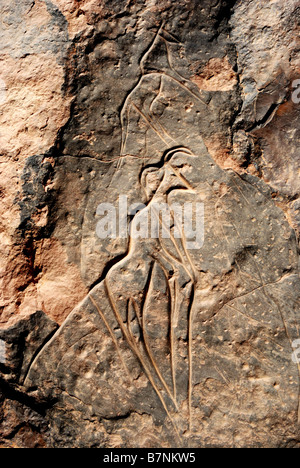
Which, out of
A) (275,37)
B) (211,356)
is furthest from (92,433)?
(275,37)

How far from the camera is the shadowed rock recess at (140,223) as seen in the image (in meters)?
1.74

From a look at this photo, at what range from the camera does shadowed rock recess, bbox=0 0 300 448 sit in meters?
1.74

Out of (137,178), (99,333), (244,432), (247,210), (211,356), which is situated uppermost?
(137,178)

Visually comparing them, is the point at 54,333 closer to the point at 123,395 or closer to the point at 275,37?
the point at 123,395

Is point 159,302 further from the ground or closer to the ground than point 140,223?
closer to the ground

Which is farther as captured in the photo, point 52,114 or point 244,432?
point 52,114

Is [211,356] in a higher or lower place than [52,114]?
lower

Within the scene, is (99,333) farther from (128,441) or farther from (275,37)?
(275,37)

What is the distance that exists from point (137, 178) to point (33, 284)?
69cm

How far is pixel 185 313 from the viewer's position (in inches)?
69.5

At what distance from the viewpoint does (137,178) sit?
183 cm

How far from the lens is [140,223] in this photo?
→ 1806 millimetres

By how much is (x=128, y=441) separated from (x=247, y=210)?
1168 mm

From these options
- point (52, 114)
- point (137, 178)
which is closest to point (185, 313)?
point (137, 178)
